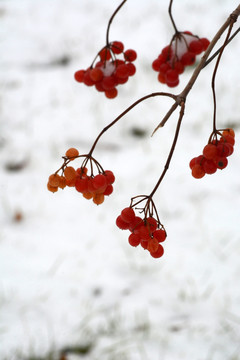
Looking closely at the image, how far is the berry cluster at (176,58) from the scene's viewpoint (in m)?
0.98

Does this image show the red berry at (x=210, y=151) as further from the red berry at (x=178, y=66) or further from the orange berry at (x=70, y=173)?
the red berry at (x=178, y=66)

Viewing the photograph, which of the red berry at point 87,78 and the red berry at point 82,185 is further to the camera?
the red berry at point 87,78

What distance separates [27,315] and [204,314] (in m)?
0.76

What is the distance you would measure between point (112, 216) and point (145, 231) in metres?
1.34

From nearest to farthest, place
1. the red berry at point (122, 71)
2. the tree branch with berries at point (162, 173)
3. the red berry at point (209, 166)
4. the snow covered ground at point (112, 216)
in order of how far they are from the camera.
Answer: the tree branch with berries at point (162, 173) → the red berry at point (209, 166) → the red berry at point (122, 71) → the snow covered ground at point (112, 216)

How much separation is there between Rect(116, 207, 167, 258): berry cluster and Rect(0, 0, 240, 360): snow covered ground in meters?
0.88

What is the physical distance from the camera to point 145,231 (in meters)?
0.69

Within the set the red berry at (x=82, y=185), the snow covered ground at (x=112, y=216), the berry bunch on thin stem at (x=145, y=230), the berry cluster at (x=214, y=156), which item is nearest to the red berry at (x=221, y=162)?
the berry cluster at (x=214, y=156)

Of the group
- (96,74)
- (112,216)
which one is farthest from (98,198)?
(112,216)

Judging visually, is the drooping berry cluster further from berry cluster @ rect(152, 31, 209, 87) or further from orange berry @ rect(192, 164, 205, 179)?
berry cluster @ rect(152, 31, 209, 87)

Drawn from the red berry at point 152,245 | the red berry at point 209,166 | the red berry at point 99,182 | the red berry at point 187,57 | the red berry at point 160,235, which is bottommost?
the red berry at point 152,245

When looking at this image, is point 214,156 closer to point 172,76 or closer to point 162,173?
point 162,173

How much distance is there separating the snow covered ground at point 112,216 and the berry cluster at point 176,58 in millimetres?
1016

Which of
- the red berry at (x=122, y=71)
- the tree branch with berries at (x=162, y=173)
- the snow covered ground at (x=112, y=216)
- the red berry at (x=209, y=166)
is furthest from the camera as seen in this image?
the snow covered ground at (x=112, y=216)
